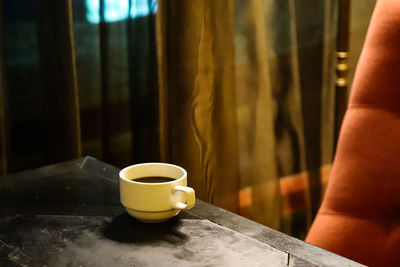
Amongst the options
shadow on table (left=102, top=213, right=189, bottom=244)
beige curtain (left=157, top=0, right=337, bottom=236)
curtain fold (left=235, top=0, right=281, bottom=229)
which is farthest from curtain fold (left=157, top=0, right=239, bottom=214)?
shadow on table (left=102, top=213, right=189, bottom=244)

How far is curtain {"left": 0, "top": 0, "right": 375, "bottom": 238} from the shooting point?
125cm

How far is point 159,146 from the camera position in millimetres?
1469

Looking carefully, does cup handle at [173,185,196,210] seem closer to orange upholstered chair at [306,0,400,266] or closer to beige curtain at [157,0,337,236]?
orange upholstered chair at [306,0,400,266]

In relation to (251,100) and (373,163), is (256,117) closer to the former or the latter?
(251,100)

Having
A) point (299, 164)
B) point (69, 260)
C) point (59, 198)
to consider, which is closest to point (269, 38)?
point (299, 164)

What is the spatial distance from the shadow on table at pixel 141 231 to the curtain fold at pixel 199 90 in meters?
0.58

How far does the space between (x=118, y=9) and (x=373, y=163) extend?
67 centimetres

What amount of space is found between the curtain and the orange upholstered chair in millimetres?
477

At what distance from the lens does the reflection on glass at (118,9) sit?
1.33 m

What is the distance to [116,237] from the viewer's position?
0.82m

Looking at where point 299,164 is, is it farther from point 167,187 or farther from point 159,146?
point 167,187

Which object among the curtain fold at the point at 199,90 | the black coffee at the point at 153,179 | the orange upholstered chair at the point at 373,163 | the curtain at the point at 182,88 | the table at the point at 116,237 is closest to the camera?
the table at the point at 116,237

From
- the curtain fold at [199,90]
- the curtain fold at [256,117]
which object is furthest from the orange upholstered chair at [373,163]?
the curtain fold at [256,117]

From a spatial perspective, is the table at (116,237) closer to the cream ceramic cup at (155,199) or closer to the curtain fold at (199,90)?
the cream ceramic cup at (155,199)
